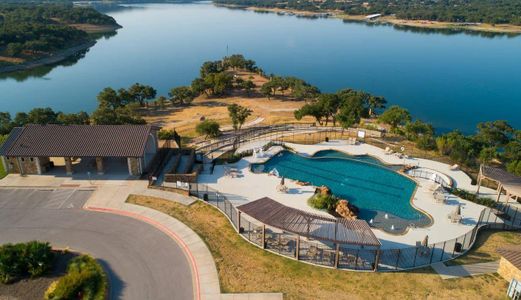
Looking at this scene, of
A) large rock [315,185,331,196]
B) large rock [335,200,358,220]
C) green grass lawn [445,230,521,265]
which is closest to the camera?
green grass lawn [445,230,521,265]

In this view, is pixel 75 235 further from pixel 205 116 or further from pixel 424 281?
pixel 205 116

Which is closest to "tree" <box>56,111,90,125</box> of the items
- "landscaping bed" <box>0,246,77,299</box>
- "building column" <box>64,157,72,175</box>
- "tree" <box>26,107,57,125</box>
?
"tree" <box>26,107,57,125</box>

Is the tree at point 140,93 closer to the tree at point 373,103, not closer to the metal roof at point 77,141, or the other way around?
the metal roof at point 77,141

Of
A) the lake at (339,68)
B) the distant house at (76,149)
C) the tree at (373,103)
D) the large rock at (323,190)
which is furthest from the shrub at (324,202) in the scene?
the lake at (339,68)

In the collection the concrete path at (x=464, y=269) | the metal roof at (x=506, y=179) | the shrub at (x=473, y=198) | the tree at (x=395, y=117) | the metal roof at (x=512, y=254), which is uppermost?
the tree at (x=395, y=117)

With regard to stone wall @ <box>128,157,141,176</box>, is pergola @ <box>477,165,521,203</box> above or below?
above

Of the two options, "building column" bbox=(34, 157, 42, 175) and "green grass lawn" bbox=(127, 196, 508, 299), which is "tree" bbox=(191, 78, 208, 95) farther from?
"green grass lawn" bbox=(127, 196, 508, 299)
